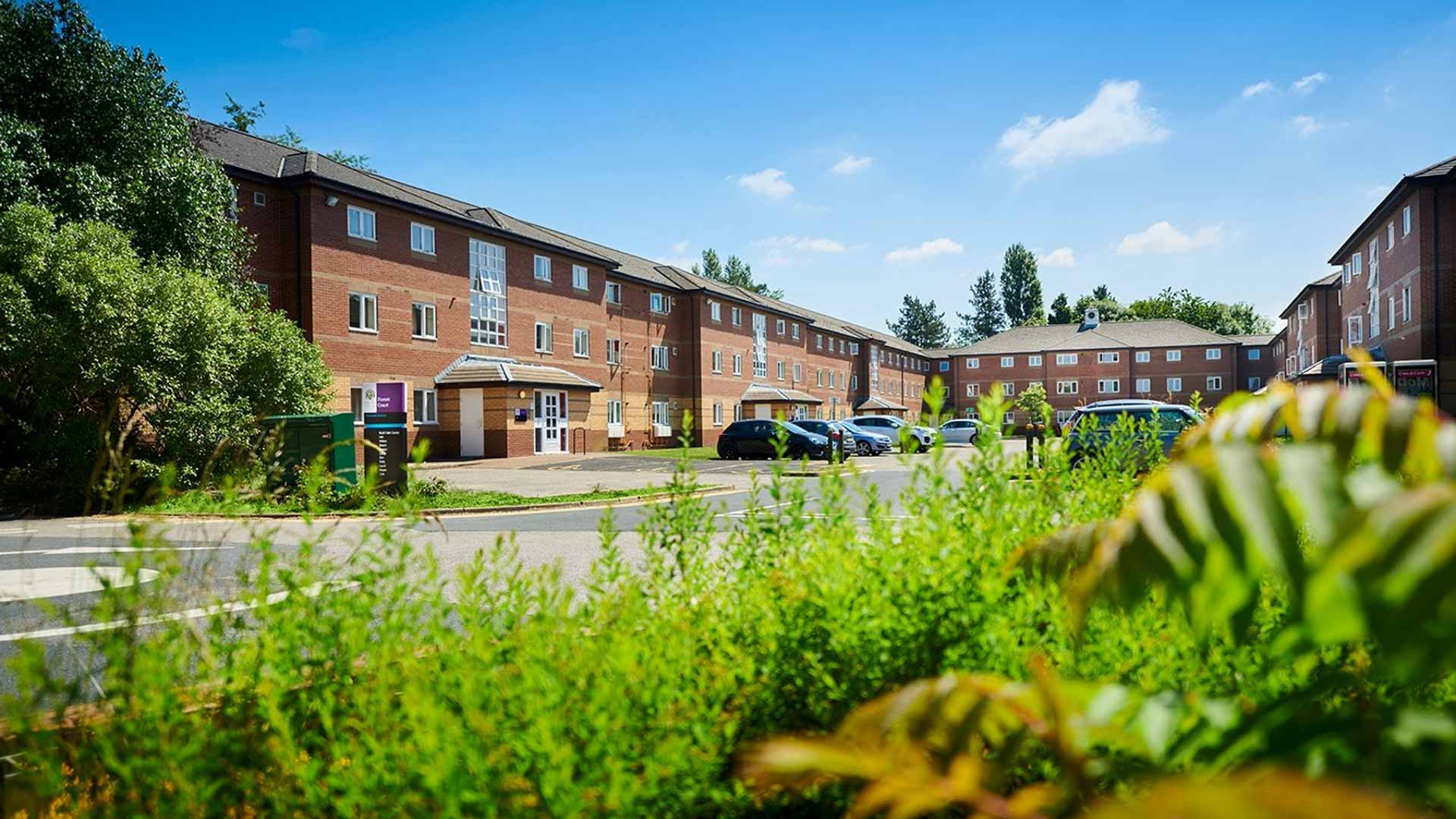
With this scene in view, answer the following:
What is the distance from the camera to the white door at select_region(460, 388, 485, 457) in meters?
33.1

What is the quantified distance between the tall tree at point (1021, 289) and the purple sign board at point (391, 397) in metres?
103

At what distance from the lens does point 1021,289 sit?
111438mm

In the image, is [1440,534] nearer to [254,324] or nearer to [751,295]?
[254,324]

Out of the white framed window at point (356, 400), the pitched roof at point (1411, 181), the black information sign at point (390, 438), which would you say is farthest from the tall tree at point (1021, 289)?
the black information sign at point (390, 438)

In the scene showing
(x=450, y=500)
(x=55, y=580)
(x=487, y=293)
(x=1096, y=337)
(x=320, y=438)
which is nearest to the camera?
(x=55, y=580)

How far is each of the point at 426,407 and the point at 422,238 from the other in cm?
628

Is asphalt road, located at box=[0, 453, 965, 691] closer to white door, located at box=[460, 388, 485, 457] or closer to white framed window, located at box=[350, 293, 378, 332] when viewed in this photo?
white framed window, located at box=[350, 293, 378, 332]

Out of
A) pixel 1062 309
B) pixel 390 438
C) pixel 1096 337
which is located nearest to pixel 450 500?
pixel 390 438

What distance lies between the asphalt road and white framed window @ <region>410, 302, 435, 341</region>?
59.5ft

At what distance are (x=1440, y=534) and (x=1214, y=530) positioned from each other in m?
0.21

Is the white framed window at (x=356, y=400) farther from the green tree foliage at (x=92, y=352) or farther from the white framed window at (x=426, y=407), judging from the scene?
the green tree foliage at (x=92, y=352)

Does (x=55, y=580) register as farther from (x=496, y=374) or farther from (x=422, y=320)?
(x=422, y=320)

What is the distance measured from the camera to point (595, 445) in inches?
1577

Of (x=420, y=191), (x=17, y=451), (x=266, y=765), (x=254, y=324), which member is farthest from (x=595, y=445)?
(x=266, y=765)
